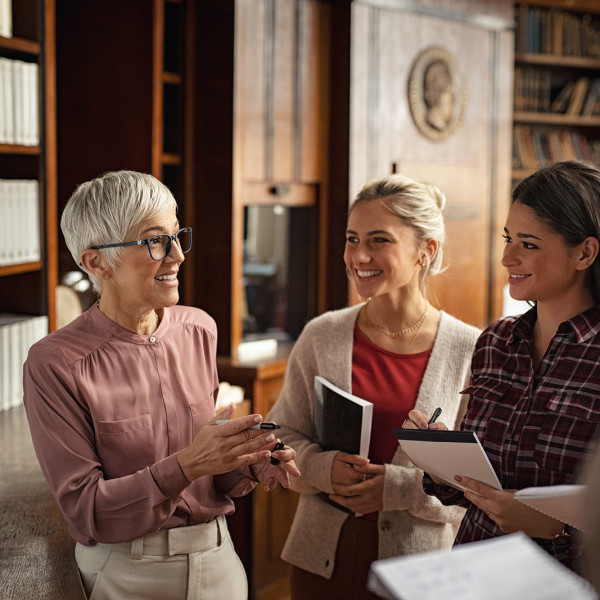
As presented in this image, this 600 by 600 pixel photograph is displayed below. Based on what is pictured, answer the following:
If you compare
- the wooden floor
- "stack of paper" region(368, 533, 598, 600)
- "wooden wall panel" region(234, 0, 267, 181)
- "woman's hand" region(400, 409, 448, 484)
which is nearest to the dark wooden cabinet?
"wooden wall panel" region(234, 0, 267, 181)

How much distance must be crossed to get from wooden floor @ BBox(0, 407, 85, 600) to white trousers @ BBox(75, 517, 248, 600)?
0.05 meters

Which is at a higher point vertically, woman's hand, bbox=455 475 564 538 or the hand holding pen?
the hand holding pen

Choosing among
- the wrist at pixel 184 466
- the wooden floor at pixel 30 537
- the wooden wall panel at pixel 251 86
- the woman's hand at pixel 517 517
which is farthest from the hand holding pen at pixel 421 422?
the wooden wall panel at pixel 251 86

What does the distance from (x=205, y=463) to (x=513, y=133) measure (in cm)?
445

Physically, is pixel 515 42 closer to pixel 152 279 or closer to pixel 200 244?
pixel 200 244

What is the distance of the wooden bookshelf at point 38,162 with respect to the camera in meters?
3.04

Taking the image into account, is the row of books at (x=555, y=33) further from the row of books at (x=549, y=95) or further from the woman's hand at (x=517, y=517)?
the woman's hand at (x=517, y=517)

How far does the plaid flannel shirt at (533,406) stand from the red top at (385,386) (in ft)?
1.01

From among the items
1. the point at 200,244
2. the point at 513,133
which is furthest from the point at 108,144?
the point at 513,133

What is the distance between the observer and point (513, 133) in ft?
18.2

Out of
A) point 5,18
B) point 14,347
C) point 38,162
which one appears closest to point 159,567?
point 14,347

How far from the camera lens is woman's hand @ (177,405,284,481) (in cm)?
163

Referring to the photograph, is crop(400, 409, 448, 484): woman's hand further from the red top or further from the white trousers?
the white trousers

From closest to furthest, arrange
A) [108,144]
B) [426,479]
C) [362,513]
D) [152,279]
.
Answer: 1. [152,279]
2. [426,479]
3. [362,513]
4. [108,144]
